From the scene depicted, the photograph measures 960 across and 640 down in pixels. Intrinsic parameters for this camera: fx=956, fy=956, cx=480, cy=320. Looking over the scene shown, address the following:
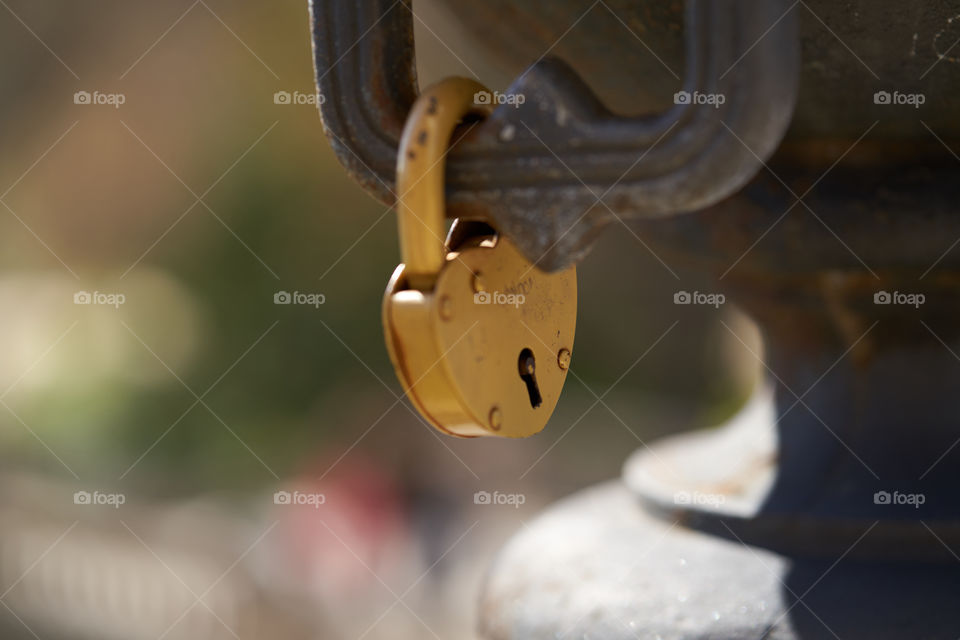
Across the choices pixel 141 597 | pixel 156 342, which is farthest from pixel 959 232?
pixel 156 342

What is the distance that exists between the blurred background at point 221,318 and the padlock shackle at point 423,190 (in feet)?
11.3

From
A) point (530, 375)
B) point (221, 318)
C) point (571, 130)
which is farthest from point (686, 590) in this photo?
point (221, 318)

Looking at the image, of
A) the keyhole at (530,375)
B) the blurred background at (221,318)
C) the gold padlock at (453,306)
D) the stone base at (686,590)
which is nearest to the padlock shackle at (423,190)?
the gold padlock at (453,306)

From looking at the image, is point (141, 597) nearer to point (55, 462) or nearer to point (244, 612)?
point (244, 612)

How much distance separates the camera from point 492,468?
167 inches

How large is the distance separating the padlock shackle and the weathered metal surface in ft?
0.08

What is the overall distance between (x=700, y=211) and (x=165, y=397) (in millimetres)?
4815

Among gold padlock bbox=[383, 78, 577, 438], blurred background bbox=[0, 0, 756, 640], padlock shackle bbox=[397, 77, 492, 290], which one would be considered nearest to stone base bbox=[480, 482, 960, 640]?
gold padlock bbox=[383, 78, 577, 438]

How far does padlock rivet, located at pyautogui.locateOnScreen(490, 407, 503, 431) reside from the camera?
1.79 feet

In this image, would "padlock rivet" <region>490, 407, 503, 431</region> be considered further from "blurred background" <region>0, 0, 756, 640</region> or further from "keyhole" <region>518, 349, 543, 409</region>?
"blurred background" <region>0, 0, 756, 640</region>

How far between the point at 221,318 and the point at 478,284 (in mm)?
4903

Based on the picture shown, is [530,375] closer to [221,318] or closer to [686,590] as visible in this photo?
[686,590]

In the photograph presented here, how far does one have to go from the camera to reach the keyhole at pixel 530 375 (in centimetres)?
59

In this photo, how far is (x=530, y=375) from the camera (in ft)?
1.95
